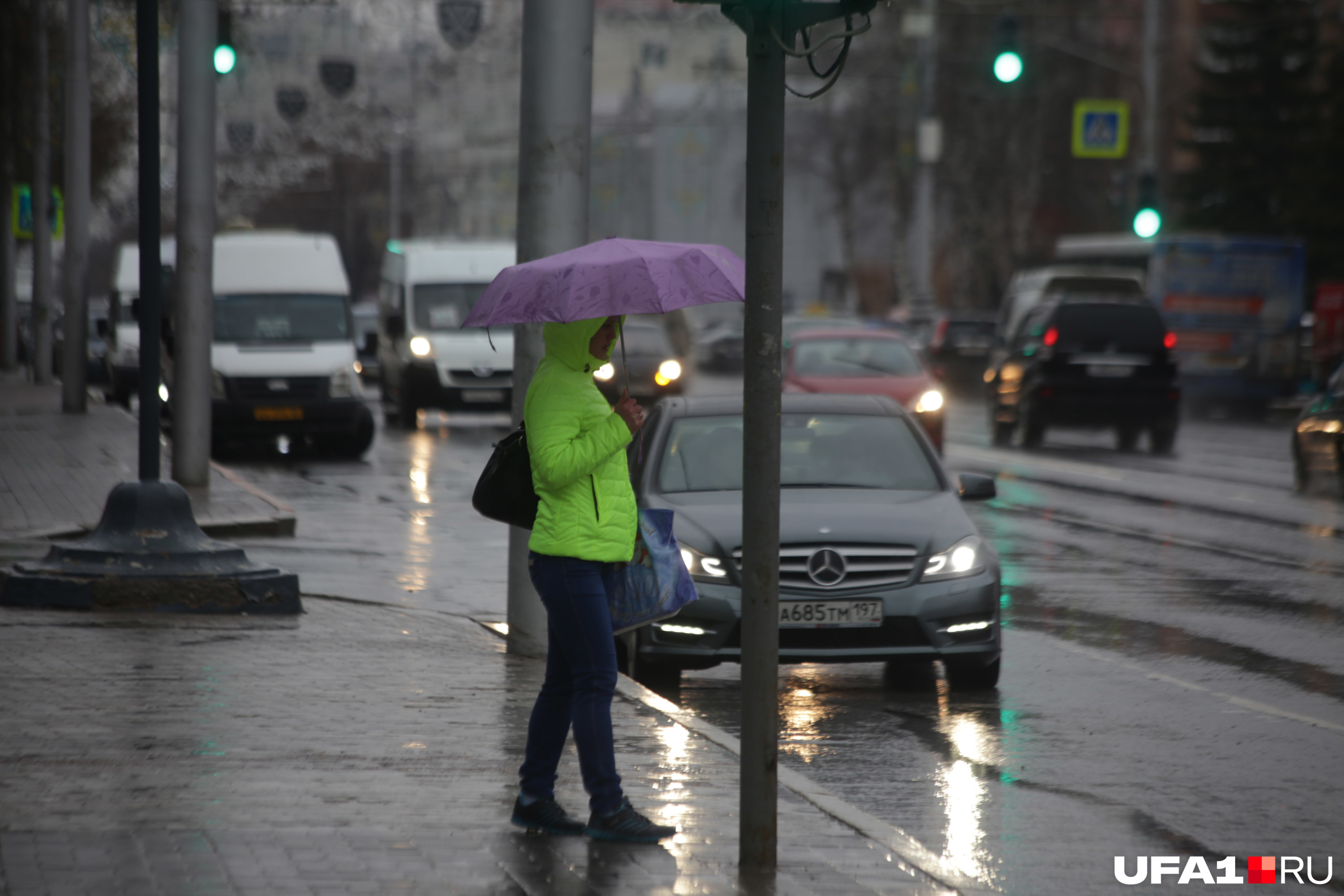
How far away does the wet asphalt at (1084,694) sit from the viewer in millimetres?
6398

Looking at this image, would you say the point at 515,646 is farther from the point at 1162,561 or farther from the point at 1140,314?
the point at 1140,314

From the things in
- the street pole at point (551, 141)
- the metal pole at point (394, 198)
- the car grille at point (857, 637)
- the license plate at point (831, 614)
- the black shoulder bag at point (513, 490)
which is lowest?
the car grille at point (857, 637)

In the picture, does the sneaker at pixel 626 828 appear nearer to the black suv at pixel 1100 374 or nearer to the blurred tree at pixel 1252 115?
the black suv at pixel 1100 374

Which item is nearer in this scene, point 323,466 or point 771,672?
point 771,672

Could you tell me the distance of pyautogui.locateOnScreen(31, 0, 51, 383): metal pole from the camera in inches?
1273

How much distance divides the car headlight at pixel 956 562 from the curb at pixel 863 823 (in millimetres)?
1479

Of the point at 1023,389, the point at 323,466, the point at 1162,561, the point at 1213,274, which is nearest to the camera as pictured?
the point at 1162,561

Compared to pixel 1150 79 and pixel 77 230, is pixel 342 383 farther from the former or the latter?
pixel 1150 79

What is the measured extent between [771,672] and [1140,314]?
2309 centimetres

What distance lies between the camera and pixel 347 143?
6241 centimetres

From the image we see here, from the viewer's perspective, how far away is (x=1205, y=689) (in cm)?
902

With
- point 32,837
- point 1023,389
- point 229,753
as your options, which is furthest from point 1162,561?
point 1023,389

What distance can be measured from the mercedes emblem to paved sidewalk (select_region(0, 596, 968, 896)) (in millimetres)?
946

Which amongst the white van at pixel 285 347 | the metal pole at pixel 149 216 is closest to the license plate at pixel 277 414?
the white van at pixel 285 347
